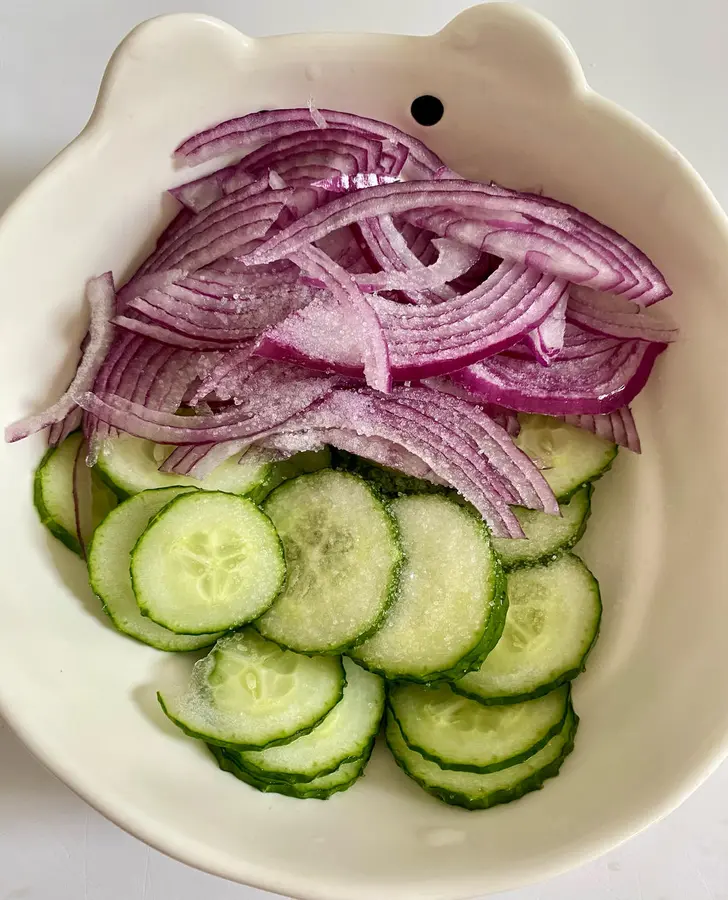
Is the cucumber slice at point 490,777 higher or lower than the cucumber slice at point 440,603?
lower

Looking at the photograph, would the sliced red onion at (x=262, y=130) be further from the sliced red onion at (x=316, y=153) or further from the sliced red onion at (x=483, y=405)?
the sliced red onion at (x=483, y=405)

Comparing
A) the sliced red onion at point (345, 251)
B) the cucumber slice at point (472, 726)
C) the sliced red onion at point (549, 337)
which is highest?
the sliced red onion at point (549, 337)

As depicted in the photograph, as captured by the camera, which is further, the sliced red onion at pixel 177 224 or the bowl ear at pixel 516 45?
the sliced red onion at pixel 177 224

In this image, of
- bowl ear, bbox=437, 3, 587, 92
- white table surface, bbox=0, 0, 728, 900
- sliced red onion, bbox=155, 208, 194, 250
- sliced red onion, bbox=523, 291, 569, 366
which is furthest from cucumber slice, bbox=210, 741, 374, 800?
bowl ear, bbox=437, 3, 587, 92

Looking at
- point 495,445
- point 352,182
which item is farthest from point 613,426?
point 352,182

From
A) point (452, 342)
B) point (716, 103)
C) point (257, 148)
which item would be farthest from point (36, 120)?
point (716, 103)

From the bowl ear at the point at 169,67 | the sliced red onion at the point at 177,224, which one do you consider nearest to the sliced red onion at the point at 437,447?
the sliced red onion at the point at 177,224

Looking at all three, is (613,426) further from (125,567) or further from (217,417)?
(125,567)
